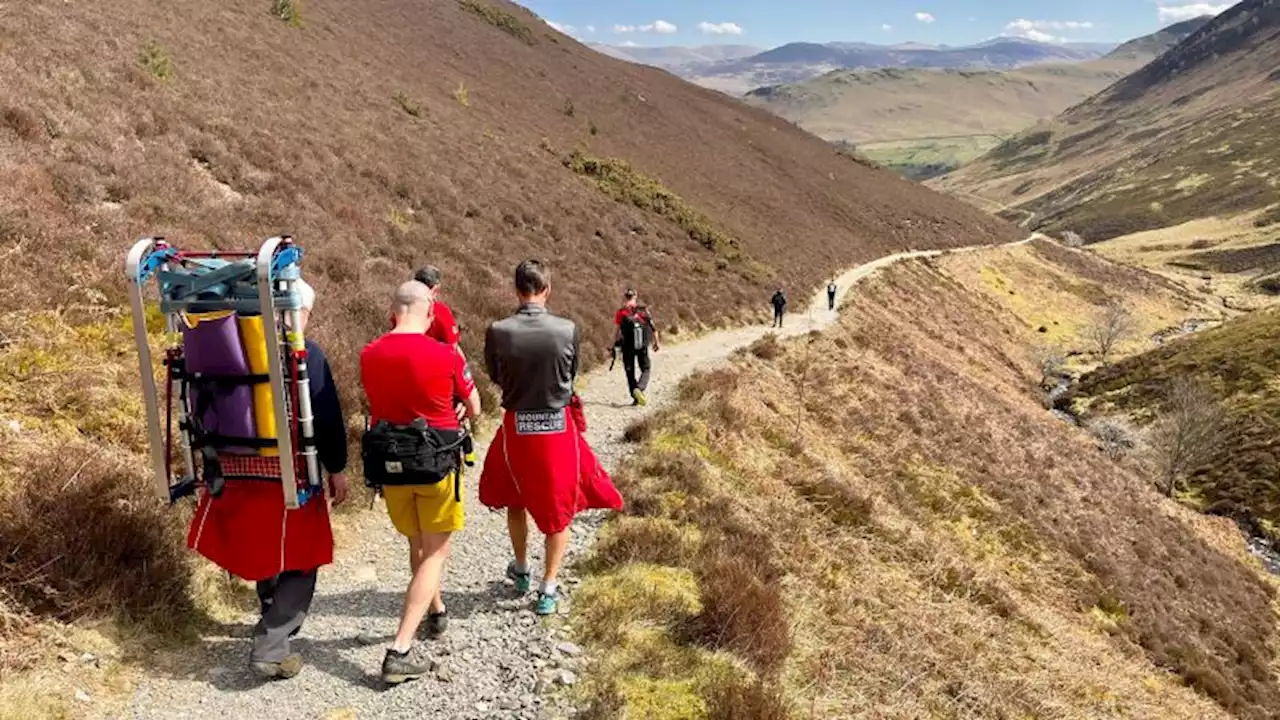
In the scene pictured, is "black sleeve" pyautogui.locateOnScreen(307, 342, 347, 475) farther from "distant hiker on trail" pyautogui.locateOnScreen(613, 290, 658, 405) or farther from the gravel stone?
"distant hiker on trail" pyautogui.locateOnScreen(613, 290, 658, 405)

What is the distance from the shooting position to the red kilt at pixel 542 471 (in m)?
6.33

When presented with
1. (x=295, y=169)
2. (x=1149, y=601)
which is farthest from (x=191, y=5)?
(x=1149, y=601)

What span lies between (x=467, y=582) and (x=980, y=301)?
2452 inches

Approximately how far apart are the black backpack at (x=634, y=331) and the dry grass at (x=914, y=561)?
5.20ft

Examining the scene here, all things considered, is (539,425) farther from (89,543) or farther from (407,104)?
(407,104)

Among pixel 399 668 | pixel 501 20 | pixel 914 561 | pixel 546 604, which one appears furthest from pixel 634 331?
pixel 501 20

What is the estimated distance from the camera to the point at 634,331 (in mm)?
15805

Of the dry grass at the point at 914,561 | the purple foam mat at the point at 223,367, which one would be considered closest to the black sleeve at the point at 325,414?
the purple foam mat at the point at 223,367

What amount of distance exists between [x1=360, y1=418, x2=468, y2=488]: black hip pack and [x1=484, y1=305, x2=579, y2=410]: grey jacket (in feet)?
2.75

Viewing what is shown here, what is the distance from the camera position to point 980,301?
62.3 meters

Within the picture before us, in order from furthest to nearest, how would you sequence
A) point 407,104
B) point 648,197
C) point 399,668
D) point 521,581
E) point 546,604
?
point 648,197, point 407,104, point 521,581, point 546,604, point 399,668

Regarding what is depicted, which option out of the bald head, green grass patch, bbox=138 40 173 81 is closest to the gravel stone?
the bald head

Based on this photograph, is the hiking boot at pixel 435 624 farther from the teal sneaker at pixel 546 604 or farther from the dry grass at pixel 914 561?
the dry grass at pixel 914 561

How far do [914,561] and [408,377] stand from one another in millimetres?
9529
